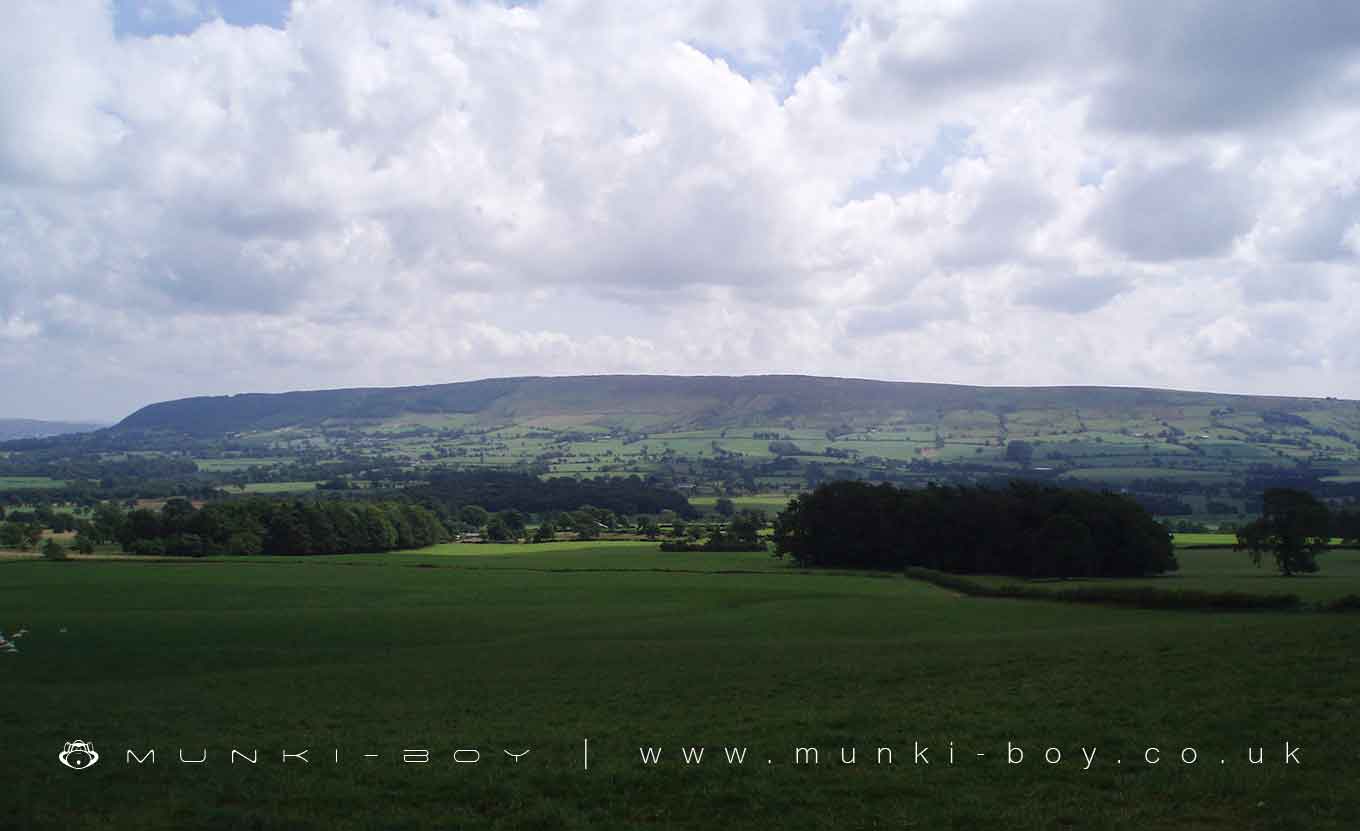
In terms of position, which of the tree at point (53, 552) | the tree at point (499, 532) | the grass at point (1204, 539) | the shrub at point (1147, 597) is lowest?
the tree at point (499, 532)

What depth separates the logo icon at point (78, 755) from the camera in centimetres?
1501

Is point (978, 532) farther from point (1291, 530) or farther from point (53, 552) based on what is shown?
point (53, 552)

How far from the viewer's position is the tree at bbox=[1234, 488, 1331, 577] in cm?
5991

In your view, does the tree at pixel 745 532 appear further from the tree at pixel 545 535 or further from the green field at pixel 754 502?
the green field at pixel 754 502

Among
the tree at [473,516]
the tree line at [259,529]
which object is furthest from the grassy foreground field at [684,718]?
the tree at [473,516]

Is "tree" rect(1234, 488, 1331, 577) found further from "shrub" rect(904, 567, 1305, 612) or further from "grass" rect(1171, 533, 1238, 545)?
"grass" rect(1171, 533, 1238, 545)

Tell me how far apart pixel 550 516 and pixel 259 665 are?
108 m

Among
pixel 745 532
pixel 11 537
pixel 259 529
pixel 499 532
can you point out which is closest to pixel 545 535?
pixel 499 532

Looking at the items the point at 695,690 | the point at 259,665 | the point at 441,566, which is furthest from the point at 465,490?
the point at 695,690

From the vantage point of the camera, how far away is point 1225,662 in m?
20.6

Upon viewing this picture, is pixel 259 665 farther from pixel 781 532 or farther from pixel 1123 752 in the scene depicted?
pixel 781 532

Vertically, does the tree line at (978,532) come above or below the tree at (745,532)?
above

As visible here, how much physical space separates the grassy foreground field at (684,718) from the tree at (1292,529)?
2831cm

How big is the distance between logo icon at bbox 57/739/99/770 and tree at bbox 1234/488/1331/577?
6660 cm
